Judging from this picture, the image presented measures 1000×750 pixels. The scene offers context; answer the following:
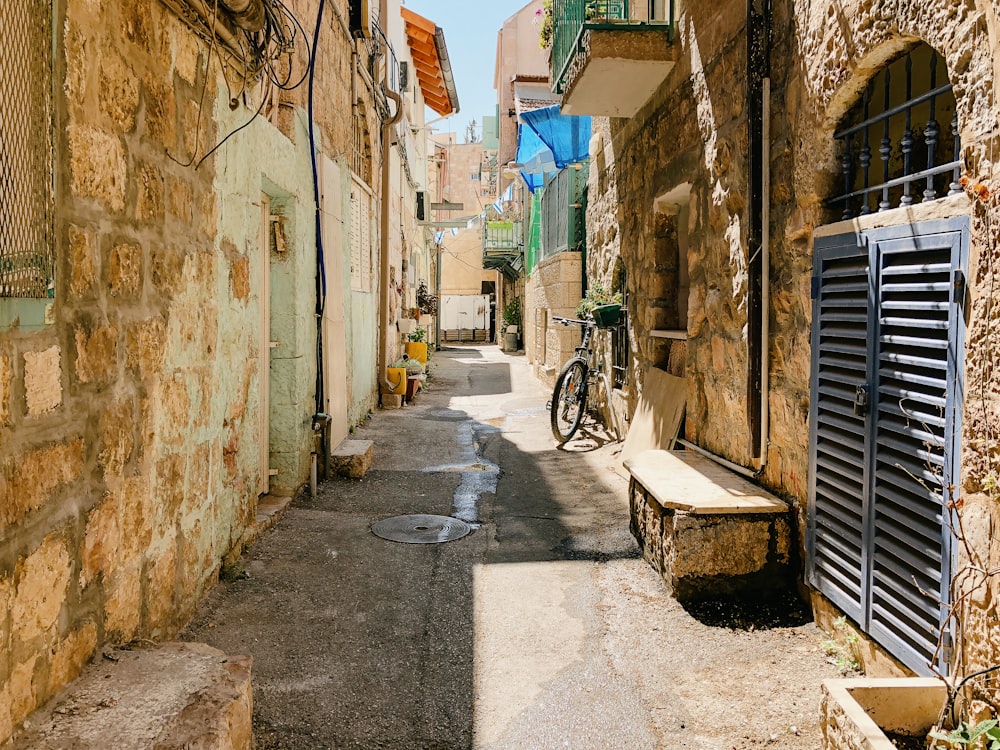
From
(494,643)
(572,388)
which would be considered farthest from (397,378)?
(494,643)

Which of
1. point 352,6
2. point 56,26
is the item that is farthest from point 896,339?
point 352,6

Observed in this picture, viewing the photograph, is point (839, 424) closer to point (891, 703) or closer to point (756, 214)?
point (891, 703)

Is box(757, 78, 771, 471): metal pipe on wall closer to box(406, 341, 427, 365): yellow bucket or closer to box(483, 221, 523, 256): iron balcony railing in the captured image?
box(406, 341, 427, 365): yellow bucket

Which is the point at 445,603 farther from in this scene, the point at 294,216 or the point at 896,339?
the point at 294,216

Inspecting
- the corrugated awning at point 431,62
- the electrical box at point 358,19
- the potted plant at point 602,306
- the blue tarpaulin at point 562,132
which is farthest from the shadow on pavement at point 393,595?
the corrugated awning at point 431,62

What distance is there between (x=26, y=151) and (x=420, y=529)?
334cm

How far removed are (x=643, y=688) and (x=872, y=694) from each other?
3.08ft

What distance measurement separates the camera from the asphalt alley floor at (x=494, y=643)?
2.56 metres

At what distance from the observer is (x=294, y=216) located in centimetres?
504

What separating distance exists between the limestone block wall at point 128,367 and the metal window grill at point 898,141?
8.69ft

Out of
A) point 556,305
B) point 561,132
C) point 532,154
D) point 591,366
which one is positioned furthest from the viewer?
point 532,154

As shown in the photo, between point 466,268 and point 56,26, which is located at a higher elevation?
point 466,268

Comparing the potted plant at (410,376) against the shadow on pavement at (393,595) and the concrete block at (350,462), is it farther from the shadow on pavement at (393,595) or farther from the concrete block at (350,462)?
the concrete block at (350,462)

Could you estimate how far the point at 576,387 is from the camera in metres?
8.08
